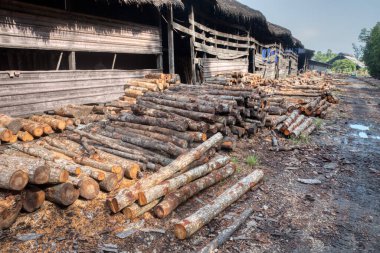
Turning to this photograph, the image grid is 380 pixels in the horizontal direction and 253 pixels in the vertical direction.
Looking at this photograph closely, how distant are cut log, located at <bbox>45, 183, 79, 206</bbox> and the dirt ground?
16 centimetres

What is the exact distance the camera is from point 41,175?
157 inches

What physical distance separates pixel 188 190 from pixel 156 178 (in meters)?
0.61

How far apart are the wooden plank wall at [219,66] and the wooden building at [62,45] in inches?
124

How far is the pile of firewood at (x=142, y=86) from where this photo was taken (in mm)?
9984

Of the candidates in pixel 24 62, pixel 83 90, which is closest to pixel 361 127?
pixel 83 90

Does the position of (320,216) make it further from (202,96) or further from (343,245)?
(202,96)

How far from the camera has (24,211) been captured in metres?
4.09

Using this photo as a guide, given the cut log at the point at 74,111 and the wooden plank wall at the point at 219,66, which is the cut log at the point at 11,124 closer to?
the cut log at the point at 74,111

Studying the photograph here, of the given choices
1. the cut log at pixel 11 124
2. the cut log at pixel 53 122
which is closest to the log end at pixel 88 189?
the cut log at pixel 11 124

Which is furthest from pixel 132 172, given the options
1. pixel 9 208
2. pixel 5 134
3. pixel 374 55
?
pixel 374 55

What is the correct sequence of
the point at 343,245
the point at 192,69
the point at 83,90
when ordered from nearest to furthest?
the point at 343,245, the point at 83,90, the point at 192,69

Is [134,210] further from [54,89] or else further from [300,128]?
[300,128]

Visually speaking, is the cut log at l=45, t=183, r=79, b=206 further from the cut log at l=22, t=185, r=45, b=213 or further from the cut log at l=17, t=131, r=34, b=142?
the cut log at l=17, t=131, r=34, b=142

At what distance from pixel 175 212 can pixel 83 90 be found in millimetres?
6793
